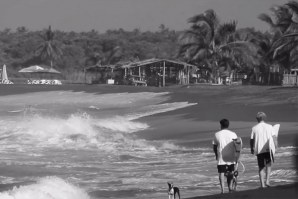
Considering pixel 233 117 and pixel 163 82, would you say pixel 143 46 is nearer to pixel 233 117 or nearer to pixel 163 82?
pixel 163 82

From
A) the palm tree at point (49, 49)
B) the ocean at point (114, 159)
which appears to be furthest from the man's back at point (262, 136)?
the palm tree at point (49, 49)

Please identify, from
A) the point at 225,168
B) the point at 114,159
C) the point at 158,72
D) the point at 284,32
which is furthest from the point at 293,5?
the point at 225,168

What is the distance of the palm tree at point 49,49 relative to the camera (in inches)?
3696

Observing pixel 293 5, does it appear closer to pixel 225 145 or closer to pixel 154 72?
pixel 154 72

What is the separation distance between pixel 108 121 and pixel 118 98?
15.9 meters

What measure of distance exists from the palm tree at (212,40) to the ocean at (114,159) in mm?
24481

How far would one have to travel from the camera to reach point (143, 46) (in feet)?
321

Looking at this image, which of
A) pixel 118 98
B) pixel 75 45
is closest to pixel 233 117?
pixel 118 98

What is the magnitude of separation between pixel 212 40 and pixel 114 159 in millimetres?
38724

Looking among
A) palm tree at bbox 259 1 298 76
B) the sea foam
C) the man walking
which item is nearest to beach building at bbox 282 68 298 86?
palm tree at bbox 259 1 298 76

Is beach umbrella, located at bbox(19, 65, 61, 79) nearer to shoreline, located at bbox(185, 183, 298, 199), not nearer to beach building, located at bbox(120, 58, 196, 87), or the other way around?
beach building, located at bbox(120, 58, 196, 87)

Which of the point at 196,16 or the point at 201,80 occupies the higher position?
the point at 196,16

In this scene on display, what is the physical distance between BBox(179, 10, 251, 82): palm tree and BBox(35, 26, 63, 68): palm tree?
41551mm

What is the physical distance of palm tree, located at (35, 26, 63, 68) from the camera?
308ft
